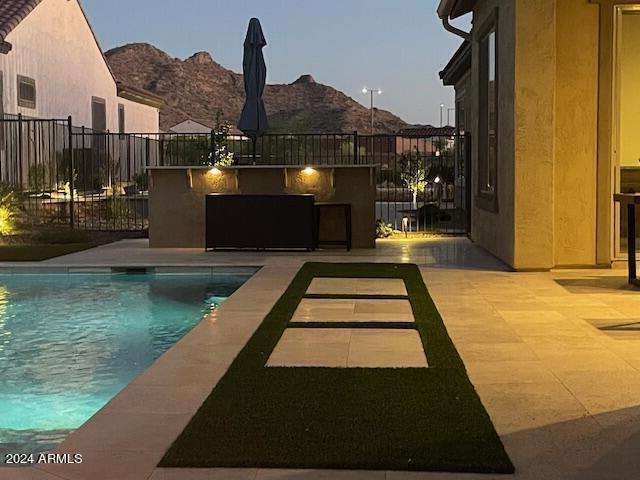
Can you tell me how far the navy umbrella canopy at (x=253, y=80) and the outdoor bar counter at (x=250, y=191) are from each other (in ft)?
3.93

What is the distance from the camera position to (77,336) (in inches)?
256

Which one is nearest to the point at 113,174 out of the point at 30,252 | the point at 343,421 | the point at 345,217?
the point at 30,252

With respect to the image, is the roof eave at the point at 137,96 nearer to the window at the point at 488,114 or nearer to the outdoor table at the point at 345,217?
the outdoor table at the point at 345,217

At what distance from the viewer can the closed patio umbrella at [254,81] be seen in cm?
1313

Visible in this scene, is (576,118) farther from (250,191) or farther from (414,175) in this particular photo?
(414,175)

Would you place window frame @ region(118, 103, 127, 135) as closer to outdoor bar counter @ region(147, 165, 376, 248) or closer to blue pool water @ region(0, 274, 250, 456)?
outdoor bar counter @ region(147, 165, 376, 248)

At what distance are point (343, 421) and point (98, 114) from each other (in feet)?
75.9

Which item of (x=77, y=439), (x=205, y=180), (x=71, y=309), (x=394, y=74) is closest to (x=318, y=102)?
(x=394, y=74)

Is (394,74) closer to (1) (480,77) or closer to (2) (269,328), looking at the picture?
(1) (480,77)

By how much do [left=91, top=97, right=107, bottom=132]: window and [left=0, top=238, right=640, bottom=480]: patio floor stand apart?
1741cm

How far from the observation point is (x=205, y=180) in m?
12.3

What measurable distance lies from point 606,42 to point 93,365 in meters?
6.27

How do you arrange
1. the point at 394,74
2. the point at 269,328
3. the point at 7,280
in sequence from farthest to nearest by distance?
the point at 394,74 → the point at 7,280 → the point at 269,328

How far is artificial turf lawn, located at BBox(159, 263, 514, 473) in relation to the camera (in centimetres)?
321
